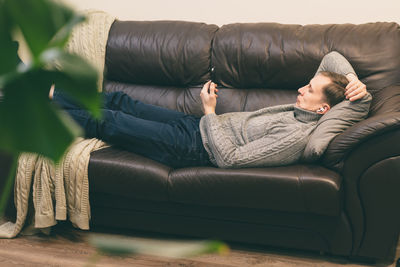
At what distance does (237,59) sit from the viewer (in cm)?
238

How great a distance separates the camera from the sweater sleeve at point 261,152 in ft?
6.03

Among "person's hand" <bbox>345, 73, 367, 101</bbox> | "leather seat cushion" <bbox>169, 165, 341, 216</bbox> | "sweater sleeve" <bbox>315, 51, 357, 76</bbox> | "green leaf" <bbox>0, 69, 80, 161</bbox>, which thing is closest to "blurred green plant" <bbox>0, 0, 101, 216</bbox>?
"green leaf" <bbox>0, 69, 80, 161</bbox>

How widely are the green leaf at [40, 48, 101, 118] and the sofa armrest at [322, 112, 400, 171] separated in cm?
158

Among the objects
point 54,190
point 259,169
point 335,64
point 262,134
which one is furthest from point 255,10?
point 54,190

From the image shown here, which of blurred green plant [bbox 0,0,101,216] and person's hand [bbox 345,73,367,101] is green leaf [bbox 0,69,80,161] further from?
person's hand [bbox 345,73,367,101]

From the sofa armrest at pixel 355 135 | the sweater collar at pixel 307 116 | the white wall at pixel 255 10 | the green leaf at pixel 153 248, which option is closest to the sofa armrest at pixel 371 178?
the sofa armrest at pixel 355 135

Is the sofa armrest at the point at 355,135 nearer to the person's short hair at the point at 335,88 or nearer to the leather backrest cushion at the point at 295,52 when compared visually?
the person's short hair at the point at 335,88

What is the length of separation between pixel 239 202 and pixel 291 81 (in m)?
0.81

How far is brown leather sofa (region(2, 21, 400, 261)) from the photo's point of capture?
1710 millimetres

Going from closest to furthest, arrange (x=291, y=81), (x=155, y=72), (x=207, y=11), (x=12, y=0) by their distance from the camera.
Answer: (x=12, y=0)
(x=291, y=81)
(x=155, y=72)
(x=207, y=11)

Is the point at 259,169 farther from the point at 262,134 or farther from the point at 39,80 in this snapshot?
the point at 39,80

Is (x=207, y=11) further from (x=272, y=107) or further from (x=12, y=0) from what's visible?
(x=12, y=0)

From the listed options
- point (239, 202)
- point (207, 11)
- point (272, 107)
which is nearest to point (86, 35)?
point (207, 11)

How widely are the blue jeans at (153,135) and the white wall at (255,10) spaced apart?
0.80 metres
